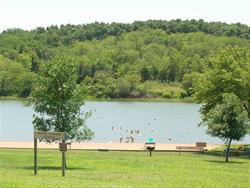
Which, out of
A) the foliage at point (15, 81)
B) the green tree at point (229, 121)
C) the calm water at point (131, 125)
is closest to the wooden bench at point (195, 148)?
the green tree at point (229, 121)

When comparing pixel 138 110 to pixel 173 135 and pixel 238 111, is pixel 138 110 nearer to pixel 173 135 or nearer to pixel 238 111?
pixel 173 135

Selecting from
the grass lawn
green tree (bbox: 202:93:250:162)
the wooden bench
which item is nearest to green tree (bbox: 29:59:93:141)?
the grass lawn

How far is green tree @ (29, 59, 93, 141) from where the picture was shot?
36250 mm

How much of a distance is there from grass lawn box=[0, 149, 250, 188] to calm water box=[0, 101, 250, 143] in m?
28.1

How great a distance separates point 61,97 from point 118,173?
8648 millimetres

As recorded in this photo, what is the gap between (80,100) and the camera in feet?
120

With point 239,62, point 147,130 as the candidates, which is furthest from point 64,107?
point 147,130

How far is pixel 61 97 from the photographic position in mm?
36594

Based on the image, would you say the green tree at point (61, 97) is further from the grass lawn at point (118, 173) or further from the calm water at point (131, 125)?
the calm water at point (131, 125)

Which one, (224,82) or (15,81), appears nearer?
(224,82)

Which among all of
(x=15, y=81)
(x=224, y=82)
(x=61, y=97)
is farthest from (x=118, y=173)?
(x=15, y=81)

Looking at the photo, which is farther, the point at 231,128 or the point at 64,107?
the point at 231,128

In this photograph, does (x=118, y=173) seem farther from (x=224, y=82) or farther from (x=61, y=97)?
(x=224, y=82)

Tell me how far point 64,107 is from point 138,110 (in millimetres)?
96298
